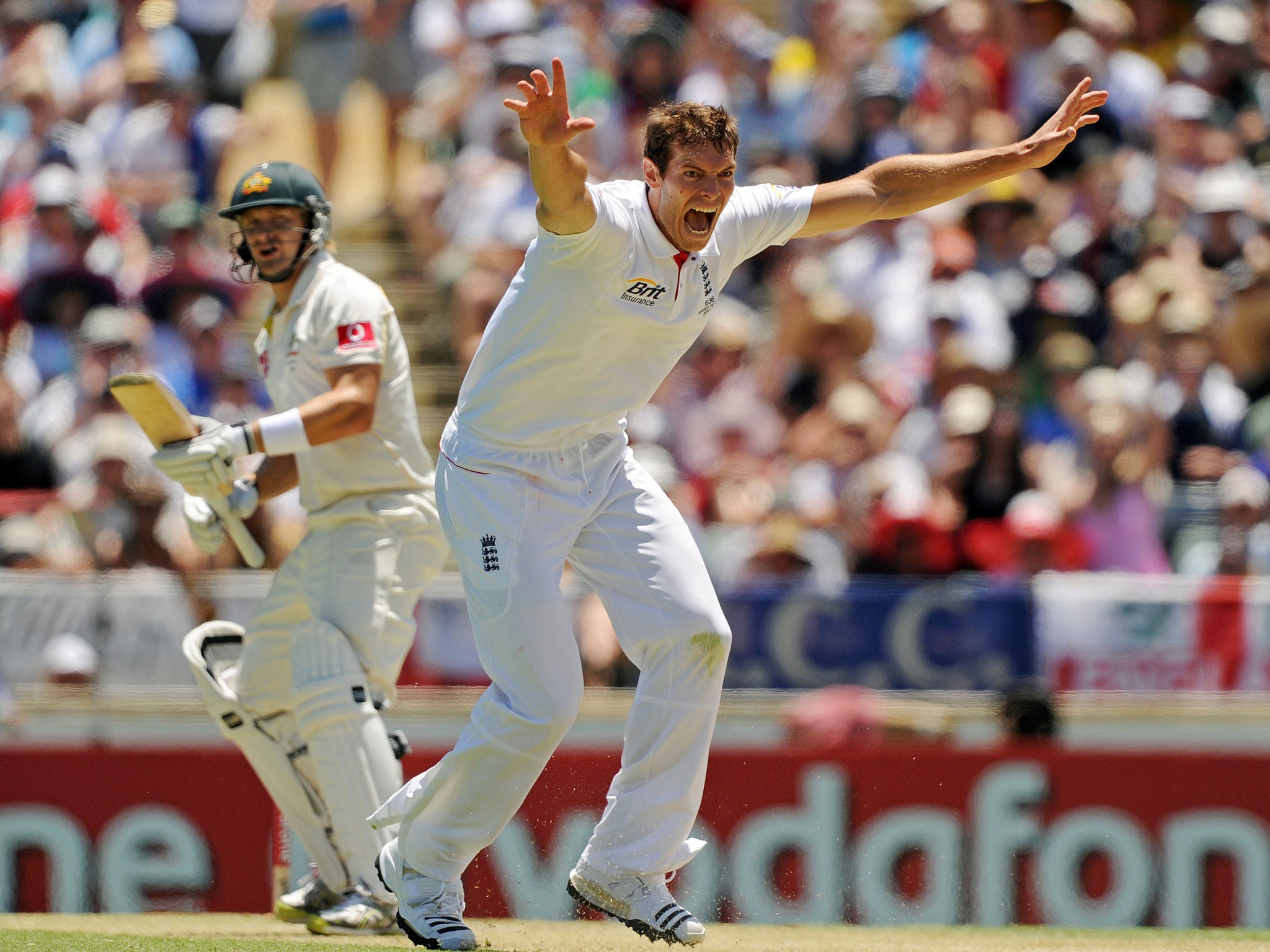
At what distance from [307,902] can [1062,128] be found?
3.61 m

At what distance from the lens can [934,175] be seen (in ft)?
19.1

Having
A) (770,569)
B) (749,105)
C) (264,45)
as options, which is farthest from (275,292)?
(264,45)

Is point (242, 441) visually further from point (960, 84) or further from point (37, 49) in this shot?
point (37, 49)

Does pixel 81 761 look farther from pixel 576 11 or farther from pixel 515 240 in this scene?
pixel 576 11

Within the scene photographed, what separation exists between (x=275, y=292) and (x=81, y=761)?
2.45 metres

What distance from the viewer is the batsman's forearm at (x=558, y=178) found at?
4.89 meters

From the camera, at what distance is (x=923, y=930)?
23.2ft

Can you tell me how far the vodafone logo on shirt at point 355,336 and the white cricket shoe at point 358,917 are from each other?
5.86 feet

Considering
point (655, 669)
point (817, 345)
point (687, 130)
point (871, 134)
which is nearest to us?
point (687, 130)

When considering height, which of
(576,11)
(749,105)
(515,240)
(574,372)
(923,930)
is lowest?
(923,930)

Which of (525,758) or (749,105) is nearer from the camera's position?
(525,758)

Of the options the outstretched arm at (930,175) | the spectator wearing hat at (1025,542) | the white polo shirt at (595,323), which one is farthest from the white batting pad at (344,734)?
the spectator wearing hat at (1025,542)

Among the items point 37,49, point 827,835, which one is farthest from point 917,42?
point 827,835

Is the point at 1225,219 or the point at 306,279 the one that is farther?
the point at 1225,219
